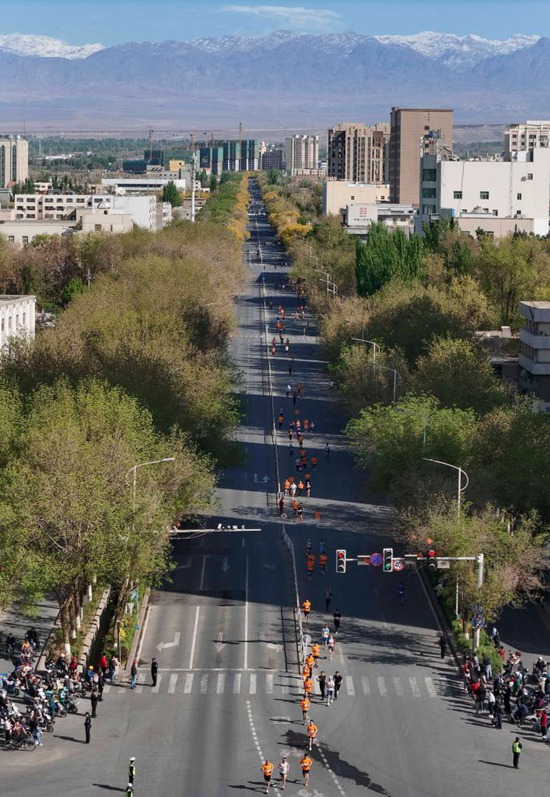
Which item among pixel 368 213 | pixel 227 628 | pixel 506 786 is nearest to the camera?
pixel 506 786

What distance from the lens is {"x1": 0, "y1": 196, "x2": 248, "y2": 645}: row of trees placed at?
4500 cm

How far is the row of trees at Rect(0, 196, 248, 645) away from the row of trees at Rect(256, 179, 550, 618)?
6853 millimetres

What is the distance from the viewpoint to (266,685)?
43031 millimetres

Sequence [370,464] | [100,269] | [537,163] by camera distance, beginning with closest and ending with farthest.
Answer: [370,464], [100,269], [537,163]

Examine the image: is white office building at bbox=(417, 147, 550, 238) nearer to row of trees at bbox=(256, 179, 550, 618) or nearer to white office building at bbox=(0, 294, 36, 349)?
row of trees at bbox=(256, 179, 550, 618)

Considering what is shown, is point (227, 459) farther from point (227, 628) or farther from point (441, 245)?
point (441, 245)

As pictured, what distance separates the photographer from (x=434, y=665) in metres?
45.2

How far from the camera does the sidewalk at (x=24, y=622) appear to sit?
46.0 metres

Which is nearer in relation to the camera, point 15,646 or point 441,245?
point 15,646

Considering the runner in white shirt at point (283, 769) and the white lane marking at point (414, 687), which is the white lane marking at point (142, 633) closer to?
the white lane marking at point (414, 687)

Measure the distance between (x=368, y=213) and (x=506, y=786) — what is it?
160 m

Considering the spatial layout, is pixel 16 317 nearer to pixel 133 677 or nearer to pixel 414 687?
pixel 133 677

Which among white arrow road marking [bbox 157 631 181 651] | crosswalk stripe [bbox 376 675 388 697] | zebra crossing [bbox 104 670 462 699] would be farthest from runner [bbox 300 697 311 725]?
white arrow road marking [bbox 157 631 181 651]

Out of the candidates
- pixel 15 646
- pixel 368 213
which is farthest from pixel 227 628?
pixel 368 213
